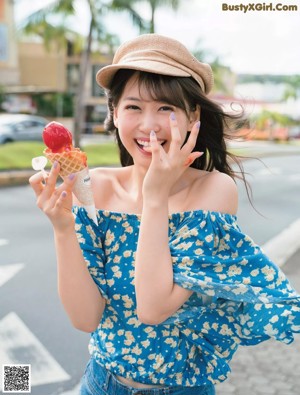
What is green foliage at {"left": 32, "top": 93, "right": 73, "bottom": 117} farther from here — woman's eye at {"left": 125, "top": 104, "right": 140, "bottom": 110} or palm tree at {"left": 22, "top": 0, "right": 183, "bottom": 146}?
woman's eye at {"left": 125, "top": 104, "right": 140, "bottom": 110}

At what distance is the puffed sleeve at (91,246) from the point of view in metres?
1.44

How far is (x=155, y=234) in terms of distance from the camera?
1312mm

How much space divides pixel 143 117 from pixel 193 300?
46cm

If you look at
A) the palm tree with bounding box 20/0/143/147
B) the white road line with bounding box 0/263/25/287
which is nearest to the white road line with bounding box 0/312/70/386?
the white road line with bounding box 0/263/25/287

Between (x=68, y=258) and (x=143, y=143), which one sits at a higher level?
(x=143, y=143)

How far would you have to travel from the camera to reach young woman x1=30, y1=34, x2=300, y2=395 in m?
1.32

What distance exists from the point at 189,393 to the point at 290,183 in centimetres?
1402

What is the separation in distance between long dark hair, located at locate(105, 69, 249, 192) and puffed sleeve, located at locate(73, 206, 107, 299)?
327mm

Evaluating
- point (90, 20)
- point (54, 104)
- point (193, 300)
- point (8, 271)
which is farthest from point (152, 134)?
point (54, 104)

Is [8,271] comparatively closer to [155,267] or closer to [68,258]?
[68,258]

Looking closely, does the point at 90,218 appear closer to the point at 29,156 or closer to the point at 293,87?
the point at 29,156

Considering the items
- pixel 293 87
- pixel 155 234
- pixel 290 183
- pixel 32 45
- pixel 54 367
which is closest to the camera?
pixel 155 234

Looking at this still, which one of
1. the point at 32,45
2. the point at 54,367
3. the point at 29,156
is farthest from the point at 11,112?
the point at 54,367

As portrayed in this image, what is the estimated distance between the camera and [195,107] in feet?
4.99
